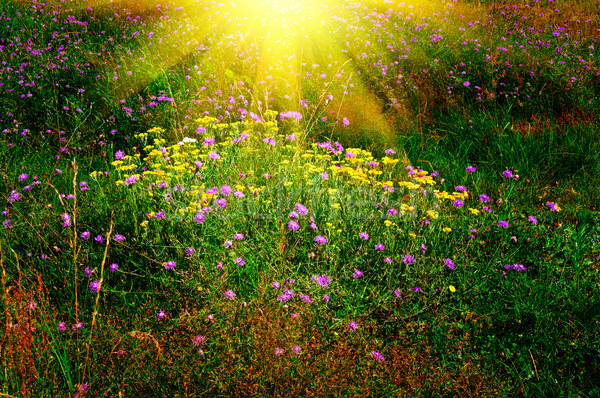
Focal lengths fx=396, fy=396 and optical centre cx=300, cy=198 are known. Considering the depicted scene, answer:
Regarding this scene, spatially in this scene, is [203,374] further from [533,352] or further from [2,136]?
[2,136]

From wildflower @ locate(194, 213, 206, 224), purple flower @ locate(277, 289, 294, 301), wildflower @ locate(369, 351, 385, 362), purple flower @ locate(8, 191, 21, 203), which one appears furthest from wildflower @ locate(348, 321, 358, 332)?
purple flower @ locate(8, 191, 21, 203)

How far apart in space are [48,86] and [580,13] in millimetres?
8190

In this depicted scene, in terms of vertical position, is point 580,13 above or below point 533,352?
above

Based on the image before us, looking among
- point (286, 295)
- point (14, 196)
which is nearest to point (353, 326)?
point (286, 295)

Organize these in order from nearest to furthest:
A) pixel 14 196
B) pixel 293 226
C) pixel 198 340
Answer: pixel 198 340, pixel 293 226, pixel 14 196

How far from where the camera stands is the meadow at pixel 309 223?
170 centimetres

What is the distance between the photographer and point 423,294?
2248mm

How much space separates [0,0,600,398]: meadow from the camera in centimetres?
170

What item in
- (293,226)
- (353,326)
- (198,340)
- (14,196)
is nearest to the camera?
(198,340)

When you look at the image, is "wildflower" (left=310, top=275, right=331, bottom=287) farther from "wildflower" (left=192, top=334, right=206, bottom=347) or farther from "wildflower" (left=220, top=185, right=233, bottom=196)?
"wildflower" (left=220, top=185, right=233, bottom=196)

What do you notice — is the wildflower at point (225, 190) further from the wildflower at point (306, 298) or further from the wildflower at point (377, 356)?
the wildflower at point (377, 356)

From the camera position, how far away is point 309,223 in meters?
2.52

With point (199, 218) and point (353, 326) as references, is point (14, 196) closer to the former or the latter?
point (199, 218)

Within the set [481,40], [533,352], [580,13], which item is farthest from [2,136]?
[580,13]
